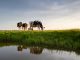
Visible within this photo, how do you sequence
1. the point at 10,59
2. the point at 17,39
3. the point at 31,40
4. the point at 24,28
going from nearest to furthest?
the point at 10,59 < the point at 31,40 < the point at 17,39 < the point at 24,28

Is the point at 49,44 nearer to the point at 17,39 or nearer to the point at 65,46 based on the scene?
Result: the point at 65,46

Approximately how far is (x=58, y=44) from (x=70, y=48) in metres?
2.72

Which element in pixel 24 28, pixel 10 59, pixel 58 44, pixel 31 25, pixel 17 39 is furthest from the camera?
pixel 24 28

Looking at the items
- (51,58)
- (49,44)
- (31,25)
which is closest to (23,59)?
(51,58)

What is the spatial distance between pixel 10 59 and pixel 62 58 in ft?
16.3

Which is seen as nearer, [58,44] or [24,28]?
[58,44]

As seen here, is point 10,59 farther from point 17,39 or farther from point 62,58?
point 17,39

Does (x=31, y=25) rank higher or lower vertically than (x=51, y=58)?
higher

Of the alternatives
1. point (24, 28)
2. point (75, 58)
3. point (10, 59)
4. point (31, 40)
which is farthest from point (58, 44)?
point (24, 28)

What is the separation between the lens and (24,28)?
216 ft

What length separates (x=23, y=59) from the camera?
839 inches

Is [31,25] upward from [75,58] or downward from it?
upward

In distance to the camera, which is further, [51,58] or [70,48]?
[70,48]

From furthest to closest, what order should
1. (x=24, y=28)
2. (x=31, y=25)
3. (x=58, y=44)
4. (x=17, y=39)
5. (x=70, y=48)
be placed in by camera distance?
(x=24, y=28)
(x=31, y=25)
(x=17, y=39)
(x=58, y=44)
(x=70, y=48)
